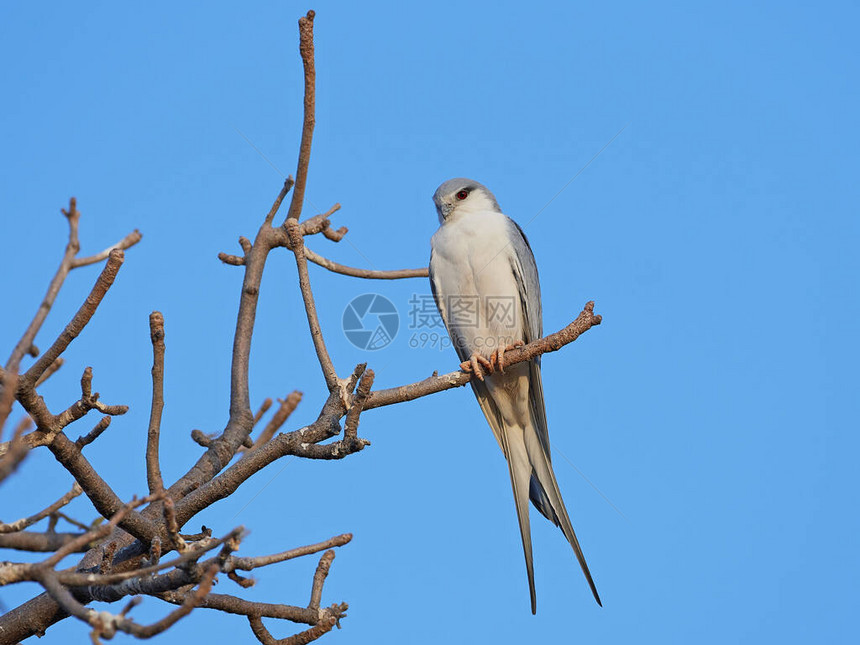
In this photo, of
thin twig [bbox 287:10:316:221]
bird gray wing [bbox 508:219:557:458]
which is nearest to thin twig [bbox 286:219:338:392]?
thin twig [bbox 287:10:316:221]

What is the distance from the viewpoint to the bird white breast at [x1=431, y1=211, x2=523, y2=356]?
6.82 meters

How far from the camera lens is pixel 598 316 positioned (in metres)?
4.25

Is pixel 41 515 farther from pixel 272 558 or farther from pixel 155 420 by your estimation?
pixel 272 558

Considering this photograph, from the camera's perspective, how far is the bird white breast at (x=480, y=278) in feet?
22.4

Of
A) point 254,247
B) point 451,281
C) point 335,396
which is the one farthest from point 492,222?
point 335,396

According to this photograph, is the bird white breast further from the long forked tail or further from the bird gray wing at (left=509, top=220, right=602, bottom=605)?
the long forked tail

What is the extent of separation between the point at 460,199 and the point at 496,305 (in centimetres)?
117

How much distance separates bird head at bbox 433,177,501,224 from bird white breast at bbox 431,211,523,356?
17 centimetres

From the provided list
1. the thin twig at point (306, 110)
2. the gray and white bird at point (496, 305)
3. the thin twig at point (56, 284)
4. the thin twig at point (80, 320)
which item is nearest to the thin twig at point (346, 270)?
the thin twig at point (306, 110)

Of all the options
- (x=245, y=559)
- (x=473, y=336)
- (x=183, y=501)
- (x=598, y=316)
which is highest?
(x=473, y=336)

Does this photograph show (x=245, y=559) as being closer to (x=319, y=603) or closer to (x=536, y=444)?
(x=319, y=603)

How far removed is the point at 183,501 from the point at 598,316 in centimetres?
236

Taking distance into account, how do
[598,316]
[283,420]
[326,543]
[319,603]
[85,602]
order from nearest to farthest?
[283,420] → [326,543] → [85,602] → [319,603] → [598,316]

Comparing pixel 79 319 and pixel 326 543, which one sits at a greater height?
pixel 79 319
